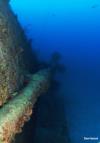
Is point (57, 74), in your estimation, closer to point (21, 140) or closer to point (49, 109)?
point (49, 109)

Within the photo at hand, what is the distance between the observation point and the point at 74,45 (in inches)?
309

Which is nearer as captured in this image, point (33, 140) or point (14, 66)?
point (14, 66)

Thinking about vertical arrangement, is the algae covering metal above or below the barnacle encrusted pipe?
above

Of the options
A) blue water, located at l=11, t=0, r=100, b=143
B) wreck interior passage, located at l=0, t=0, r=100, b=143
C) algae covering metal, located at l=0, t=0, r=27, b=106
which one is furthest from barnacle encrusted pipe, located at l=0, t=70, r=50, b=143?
blue water, located at l=11, t=0, r=100, b=143

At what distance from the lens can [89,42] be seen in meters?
7.96

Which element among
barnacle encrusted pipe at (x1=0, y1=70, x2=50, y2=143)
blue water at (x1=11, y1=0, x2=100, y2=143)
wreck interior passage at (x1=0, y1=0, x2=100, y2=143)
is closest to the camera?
barnacle encrusted pipe at (x1=0, y1=70, x2=50, y2=143)

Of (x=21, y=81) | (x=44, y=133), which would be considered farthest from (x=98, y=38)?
(x=21, y=81)

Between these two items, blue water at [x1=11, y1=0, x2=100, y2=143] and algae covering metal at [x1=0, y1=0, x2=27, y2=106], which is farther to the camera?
blue water at [x1=11, y1=0, x2=100, y2=143]

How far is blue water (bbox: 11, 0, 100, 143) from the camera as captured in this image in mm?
6102

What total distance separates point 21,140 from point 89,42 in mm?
4800

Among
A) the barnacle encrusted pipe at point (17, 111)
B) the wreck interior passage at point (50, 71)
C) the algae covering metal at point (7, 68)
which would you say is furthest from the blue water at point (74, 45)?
the algae covering metal at point (7, 68)

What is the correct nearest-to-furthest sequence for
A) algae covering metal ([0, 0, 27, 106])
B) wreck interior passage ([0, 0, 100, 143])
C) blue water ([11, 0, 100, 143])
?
algae covering metal ([0, 0, 27, 106]) < wreck interior passage ([0, 0, 100, 143]) < blue water ([11, 0, 100, 143])

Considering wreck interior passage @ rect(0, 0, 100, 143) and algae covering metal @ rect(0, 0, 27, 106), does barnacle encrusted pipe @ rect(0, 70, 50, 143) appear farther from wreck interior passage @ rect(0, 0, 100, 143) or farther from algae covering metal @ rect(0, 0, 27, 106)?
algae covering metal @ rect(0, 0, 27, 106)

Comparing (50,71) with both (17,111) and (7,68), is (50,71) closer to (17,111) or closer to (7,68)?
(7,68)
